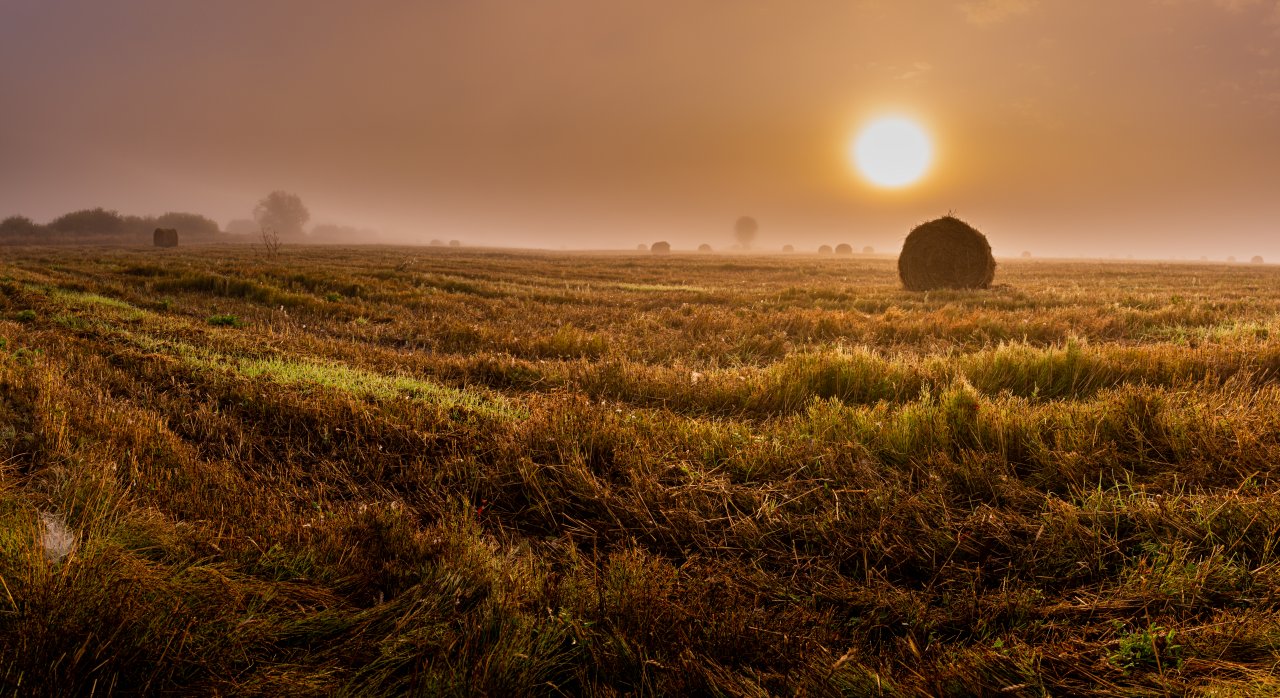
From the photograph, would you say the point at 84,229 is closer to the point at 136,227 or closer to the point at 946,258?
the point at 136,227

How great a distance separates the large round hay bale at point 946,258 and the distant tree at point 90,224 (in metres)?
104

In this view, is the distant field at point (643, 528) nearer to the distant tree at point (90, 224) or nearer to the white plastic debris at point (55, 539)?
the white plastic debris at point (55, 539)

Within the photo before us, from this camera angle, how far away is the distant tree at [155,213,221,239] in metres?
106

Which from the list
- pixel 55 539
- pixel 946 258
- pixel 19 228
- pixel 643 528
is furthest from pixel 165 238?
pixel 643 528

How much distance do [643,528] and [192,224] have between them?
139 meters

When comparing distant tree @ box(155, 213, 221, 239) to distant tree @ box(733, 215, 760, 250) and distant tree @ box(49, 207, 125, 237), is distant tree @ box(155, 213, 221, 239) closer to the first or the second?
distant tree @ box(49, 207, 125, 237)

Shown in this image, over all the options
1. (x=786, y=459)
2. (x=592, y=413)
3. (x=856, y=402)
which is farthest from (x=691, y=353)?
(x=786, y=459)

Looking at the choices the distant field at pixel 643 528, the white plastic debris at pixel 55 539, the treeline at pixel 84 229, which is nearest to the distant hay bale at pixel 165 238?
the treeline at pixel 84 229

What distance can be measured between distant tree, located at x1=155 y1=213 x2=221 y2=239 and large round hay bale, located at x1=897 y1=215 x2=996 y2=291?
12645 cm

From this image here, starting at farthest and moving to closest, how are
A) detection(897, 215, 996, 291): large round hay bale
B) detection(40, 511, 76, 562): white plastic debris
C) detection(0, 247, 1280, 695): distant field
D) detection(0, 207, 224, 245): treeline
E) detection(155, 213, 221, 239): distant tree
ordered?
detection(155, 213, 221, 239): distant tree < detection(0, 207, 224, 245): treeline < detection(897, 215, 996, 291): large round hay bale < detection(40, 511, 76, 562): white plastic debris < detection(0, 247, 1280, 695): distant field

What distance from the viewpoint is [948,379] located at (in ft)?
17.8

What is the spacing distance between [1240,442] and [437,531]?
453cm

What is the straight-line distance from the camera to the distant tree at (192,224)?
348ft

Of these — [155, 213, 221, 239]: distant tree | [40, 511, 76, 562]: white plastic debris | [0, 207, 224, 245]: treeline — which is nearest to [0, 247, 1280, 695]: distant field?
[40, 511, 76, 562]: white plastic debris
